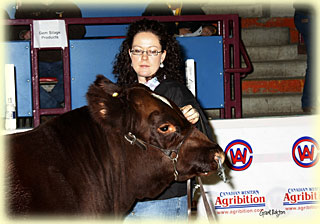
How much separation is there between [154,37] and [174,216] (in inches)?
52.8

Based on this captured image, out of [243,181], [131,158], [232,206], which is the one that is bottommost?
[232,206]

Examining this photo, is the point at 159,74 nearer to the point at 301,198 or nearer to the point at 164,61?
the point at 164,61

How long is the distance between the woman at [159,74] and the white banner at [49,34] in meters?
1.92

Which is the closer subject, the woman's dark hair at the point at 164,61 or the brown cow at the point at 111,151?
the brown cow at the point at 111,151

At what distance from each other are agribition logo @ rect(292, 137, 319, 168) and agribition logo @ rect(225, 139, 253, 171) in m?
0.54

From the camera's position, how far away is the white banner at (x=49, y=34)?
4.82m

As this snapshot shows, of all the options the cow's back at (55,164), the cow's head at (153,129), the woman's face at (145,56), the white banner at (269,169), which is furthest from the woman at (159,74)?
the white banner at (269,169)

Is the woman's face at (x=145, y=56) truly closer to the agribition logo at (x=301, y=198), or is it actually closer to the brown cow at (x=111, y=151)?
the brown cow at (x=111, y=151)

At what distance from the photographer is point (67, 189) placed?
212 cm

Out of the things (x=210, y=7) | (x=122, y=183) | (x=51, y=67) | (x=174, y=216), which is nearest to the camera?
(x=122, y=183)

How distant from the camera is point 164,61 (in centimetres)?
303

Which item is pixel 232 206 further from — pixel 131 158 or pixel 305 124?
pixel 131 158

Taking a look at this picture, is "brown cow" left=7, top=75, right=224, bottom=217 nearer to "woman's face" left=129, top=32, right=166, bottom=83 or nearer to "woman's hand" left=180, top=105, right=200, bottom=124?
"woman's hand" left=180, top=105, right=200, bottom=124

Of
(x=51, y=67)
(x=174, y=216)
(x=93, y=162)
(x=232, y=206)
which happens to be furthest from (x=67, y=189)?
(x=51, y=67)
